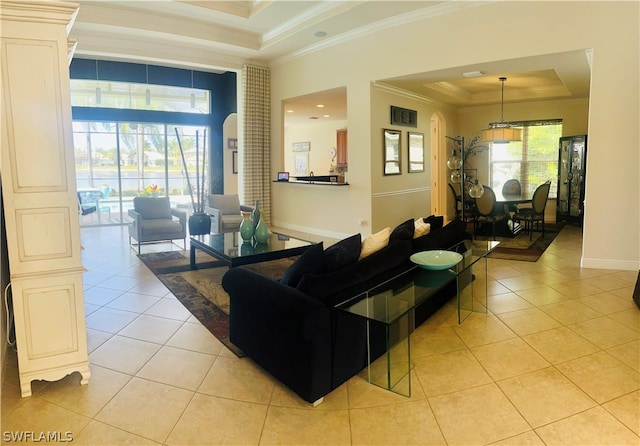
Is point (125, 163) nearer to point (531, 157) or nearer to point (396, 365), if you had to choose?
point (396, 365)

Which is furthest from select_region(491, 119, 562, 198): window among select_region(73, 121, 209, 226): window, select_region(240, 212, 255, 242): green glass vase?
select_region(240, 212, 255, 242): green glass vase

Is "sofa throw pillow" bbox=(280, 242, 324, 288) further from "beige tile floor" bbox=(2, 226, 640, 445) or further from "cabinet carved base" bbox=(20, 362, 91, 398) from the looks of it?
"cabinet carved base" bbox=(20, 362, 91, 398)

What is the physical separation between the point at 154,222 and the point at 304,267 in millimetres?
4629

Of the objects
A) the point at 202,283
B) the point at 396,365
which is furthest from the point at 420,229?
the point at 202,283

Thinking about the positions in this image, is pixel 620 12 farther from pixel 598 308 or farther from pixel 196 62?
pixel 196 62

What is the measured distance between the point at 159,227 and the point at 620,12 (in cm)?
644

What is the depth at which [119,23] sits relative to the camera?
631 cm

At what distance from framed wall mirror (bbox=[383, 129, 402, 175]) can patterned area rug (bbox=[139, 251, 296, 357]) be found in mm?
2618

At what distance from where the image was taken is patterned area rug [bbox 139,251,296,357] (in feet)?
11.6

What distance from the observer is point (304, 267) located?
2.55 meters

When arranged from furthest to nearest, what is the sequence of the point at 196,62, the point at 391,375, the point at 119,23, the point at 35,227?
the point at 196,62 → the point at 119,23 → the point at 391,375 → the point at 35,227

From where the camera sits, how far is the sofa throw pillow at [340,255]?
268 centimetres

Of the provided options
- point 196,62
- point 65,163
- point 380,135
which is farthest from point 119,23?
point 65,163

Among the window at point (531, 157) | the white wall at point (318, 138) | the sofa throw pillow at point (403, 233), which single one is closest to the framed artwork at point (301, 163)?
the white wall at point (318, 138)
